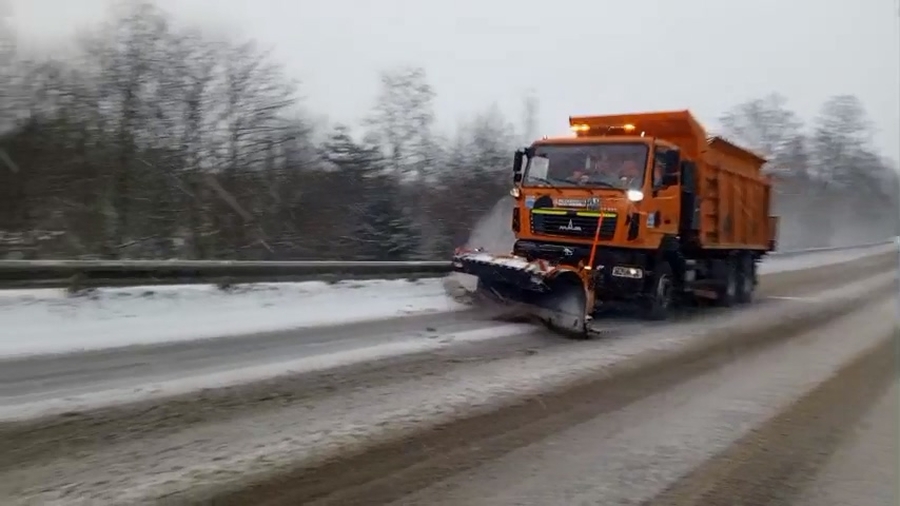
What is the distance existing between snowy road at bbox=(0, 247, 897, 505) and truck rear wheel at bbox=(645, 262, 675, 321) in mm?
2617

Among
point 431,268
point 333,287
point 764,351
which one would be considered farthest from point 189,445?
point 431,268

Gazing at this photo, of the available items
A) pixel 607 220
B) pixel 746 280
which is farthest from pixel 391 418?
pixel 746 280

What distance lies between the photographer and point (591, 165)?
1312 centimetres

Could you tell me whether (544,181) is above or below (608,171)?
below

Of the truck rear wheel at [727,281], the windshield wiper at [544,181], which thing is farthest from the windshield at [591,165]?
the truck rear wheel at [727,281]

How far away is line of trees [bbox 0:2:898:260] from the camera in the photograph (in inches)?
778

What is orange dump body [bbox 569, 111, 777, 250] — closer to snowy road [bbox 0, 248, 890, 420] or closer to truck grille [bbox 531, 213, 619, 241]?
truck grille [bbox 531, 213, 619, 241]

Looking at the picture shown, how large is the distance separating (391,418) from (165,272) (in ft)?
23.2

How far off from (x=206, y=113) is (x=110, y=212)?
15.1ft

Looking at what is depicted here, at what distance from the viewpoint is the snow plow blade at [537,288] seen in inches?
443

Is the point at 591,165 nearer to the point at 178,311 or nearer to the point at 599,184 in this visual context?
the point at 599,184

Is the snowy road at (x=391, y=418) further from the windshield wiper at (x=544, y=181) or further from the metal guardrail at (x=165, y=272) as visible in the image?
the windshield wiper at (x=544, y=181)

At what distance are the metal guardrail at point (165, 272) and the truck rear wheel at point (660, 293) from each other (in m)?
5.16

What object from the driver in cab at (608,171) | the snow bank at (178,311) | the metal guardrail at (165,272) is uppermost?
the driver in cab at (608,171)
